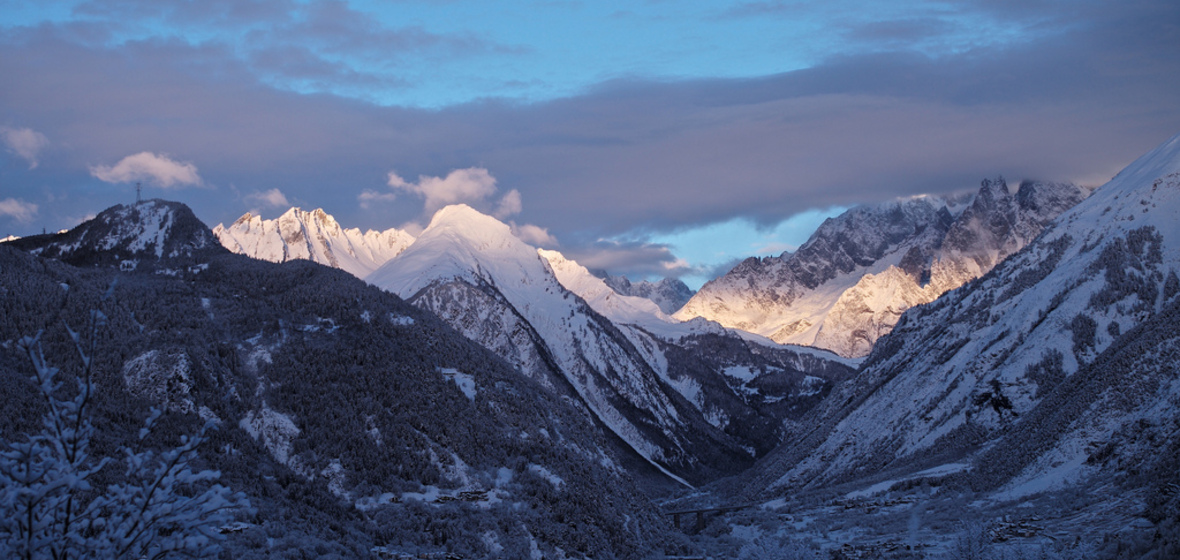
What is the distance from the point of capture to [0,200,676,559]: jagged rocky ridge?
40.5m

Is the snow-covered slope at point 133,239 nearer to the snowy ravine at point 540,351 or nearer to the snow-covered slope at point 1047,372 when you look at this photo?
the snow-covered slope at point 1047,372

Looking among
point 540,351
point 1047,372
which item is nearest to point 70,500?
point 1047,372

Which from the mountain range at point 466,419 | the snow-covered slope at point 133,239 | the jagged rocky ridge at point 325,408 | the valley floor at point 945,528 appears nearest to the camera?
the valley floor at point 945,528

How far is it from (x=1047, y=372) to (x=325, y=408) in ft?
215

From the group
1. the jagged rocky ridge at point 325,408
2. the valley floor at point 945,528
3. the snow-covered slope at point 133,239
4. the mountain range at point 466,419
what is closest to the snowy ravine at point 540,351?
the mountain range at point 466,419

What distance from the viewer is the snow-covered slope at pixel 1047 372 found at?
187 feet

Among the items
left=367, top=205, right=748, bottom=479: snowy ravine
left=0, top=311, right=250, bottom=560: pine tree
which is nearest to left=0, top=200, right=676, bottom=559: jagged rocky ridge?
left=0, top=311, right=250, bottom=560: pine tree

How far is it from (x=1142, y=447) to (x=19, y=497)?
51.8 m

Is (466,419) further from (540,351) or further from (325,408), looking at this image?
(540,351)

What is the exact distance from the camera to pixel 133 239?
62938 millimetres

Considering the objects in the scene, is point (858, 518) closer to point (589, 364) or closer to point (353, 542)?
point (353, 542)

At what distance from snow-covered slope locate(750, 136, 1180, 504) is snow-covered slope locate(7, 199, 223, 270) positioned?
5699cm

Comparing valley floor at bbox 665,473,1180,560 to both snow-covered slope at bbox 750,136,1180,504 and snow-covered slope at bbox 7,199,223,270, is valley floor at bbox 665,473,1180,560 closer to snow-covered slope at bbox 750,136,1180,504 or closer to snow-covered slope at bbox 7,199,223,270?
snow-covered slope at bbox 750,136,1180,504

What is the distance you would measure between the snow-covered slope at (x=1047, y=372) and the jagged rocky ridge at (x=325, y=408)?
2780cm
